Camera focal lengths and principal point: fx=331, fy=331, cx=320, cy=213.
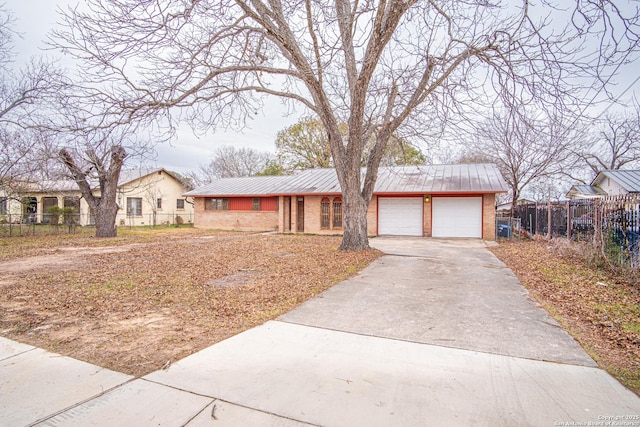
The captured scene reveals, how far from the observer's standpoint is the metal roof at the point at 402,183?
16.5 meters

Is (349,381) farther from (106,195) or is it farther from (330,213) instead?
(106,195)

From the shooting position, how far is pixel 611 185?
68.9 feet

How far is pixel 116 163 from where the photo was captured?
16.4m

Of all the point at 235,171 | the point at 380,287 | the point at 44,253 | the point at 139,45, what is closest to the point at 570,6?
A: the point at 380,287

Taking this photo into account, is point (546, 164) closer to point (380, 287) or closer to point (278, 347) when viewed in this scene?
point (380, 287)

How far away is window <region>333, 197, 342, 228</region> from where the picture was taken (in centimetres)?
1896

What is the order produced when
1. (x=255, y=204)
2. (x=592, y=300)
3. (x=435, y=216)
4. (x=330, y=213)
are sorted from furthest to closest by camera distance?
1. (x=255, y=204)
2. (x=330, y=213)
3. (x=435, y=216)
4. (x=592, y=300)

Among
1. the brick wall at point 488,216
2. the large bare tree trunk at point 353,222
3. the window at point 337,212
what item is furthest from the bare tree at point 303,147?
the large bare tree trunk at point 353,222

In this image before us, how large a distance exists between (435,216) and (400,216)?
1.82 meters

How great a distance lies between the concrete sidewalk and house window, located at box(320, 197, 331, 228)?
48.6 feet

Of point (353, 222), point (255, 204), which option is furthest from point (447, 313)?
point (255, 204)

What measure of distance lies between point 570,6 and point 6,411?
7858 millimetres

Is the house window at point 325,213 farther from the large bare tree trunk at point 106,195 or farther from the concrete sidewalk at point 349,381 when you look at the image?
the concrete sidewalk at point 349,381

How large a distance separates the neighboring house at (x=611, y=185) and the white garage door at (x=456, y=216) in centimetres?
604
